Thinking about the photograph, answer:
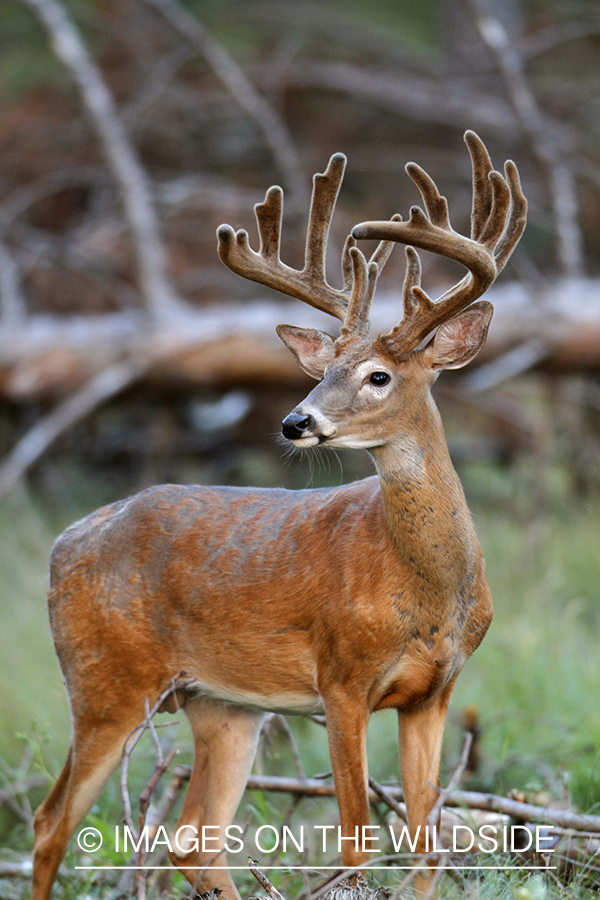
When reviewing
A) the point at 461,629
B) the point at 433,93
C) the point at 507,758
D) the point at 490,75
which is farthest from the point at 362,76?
the point at 461,629

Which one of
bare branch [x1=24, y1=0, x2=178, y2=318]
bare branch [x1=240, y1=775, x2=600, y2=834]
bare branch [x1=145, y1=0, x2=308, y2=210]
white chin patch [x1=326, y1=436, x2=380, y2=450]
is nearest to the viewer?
white chin patch [x1=326, y1=436, x2=380, y2=450]

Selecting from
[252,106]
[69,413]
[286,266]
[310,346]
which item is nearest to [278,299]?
[252,106]

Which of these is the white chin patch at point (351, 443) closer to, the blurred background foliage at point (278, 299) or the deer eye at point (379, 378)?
the deer eye at point (379, 378)

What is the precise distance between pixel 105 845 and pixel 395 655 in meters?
1.59

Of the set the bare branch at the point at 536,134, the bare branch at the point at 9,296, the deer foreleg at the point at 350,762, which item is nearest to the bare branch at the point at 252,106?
the bare branch at the point at 536,134

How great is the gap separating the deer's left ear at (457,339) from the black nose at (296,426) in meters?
0.49

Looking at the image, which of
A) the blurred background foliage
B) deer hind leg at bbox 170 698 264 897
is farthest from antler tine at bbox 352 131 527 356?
the blurred background foliage

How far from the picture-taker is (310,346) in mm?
3543

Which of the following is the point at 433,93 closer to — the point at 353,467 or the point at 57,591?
the point at 353,467

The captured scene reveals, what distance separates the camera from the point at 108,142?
26.2ft

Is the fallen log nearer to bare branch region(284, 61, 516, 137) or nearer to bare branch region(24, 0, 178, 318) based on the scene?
bare branch region(24, 0, 178, 318)

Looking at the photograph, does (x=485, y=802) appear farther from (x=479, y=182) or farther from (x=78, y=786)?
(x=479, y=182)

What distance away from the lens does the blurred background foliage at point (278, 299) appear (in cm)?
623

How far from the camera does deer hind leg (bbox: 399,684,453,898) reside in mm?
3363
